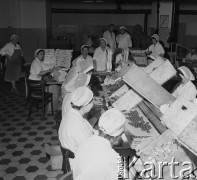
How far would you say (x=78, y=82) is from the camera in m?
4.88

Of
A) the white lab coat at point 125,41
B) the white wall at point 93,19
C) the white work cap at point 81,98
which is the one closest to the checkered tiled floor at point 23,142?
the white work cap at point 81,98

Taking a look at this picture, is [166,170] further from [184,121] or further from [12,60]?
[12,60]

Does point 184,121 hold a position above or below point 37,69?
above

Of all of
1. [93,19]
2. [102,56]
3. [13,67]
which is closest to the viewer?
[102,56]

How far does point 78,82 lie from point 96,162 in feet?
8.78

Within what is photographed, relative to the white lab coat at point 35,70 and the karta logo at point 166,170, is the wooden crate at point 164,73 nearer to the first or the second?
the karta logo at point 166,170

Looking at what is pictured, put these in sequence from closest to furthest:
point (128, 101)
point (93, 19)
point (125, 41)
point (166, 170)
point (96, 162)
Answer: point (96, 162), point (166, 170), point (128, 101), point (125, 41), point (93, 19)

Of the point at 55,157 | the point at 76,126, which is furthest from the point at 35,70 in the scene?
the point at 76,126

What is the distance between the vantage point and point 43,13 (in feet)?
41.2

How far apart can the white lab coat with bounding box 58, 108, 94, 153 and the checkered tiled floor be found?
48.0 inches

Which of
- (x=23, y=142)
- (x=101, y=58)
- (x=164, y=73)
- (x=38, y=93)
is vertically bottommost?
(x=23, y=142)

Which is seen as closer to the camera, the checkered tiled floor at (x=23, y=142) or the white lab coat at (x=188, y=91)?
the white lab coat at (x=188, y=91)

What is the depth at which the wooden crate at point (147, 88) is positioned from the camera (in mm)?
3482

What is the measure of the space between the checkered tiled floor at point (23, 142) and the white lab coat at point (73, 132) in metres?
1.22
